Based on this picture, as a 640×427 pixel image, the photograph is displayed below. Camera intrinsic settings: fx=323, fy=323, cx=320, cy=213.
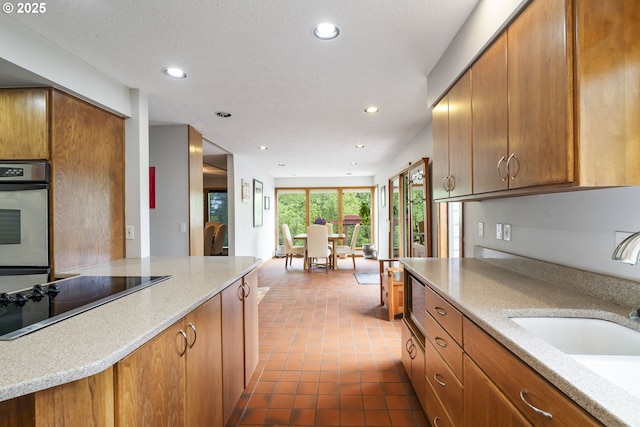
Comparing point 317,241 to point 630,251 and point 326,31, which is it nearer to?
point 326,31

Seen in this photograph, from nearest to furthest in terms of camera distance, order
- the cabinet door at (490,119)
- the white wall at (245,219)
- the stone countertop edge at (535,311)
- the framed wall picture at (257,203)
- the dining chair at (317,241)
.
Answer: the stone countertop edge at (535,311) → the cabinet door at (490,119) → the white wall at (245,219) → the dining chair at (317,241) → the framed wall picture at (257,203)

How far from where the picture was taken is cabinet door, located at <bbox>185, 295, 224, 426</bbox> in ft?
4.40

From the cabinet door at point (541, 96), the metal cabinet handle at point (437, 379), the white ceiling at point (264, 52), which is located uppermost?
the white ceiling at point (264, 52)

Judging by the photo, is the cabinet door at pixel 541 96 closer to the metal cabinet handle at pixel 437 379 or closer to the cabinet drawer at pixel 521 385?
the cabinet drawer at pixel 521 385

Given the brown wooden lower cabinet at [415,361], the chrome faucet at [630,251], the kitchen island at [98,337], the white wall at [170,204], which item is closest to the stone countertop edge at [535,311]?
the chrome faucet at [630,251]

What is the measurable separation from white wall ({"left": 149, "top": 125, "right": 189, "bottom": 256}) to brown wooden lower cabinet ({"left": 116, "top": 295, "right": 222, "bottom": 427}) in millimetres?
2241

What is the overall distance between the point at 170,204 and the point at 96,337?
2.93 metres

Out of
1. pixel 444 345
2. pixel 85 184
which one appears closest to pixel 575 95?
pixel 444 345

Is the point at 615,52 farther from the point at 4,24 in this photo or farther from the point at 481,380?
the point at 4,24

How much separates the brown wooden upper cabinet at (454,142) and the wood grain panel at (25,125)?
8.34 ft

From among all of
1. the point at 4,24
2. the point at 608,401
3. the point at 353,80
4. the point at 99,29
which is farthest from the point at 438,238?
the point at 4,24

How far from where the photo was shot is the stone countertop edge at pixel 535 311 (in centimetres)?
65

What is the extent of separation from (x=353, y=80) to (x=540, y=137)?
166 centimetres

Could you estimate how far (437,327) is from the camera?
5.33 ft
